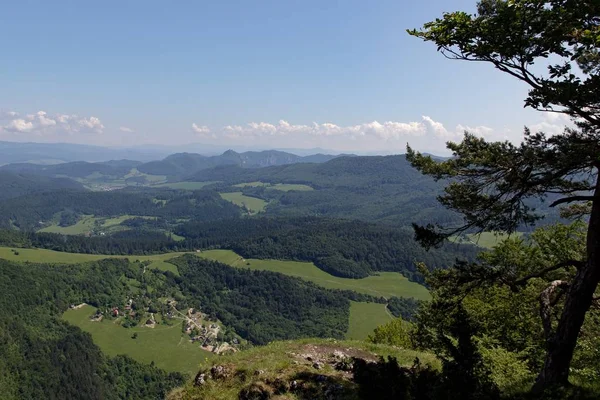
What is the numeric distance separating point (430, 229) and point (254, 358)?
36.0 feet

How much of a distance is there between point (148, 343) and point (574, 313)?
154525mm

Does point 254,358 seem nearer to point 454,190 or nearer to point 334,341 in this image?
point 334,341

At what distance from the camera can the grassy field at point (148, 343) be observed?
12875cm

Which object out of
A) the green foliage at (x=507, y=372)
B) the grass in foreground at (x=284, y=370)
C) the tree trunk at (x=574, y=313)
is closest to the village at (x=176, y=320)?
the grass in foreground at (x=284, y=370)

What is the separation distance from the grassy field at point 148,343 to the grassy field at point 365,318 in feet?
182

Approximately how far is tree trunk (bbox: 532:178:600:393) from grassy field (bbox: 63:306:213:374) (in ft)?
407

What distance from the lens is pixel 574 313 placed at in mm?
11797

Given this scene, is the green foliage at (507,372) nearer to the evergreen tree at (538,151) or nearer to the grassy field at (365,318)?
the evergreen tree at (538,151)

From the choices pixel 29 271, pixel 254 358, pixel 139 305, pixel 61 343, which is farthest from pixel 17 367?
pixel 254 358

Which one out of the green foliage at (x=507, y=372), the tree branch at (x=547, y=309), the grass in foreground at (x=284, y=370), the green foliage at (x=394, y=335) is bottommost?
the green foliage at (x=394, y=335)

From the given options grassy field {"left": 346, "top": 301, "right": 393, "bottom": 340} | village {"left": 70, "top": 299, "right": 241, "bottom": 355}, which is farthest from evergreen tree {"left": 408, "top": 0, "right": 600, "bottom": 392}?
village {"left": 70, "top": 299, "right": 241, "bottom": 355}

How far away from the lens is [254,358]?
18.7 m

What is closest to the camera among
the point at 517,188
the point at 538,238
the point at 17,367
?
the point at 517,188

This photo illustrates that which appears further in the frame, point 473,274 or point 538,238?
point 538,238
